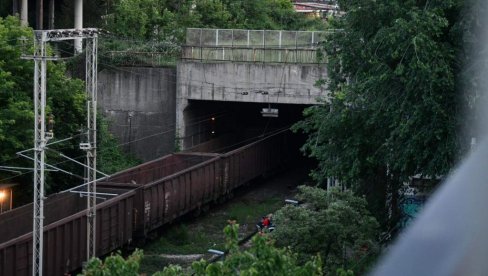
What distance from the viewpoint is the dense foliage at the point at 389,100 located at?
64.7 feet

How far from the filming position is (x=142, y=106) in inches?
1626

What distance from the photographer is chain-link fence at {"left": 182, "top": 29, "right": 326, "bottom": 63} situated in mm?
40156

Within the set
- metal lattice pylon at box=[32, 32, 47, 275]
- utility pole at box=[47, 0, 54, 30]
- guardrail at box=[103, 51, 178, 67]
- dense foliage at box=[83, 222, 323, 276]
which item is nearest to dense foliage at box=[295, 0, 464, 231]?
metal lattice pylon at box=[32, 32, 47, 275]

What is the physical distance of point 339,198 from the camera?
832 inches

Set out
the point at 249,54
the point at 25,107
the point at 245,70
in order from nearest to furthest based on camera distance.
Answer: the point at 25,107
the point at 245,70
the point at 249,54

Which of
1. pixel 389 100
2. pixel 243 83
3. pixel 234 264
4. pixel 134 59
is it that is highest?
pixel 389 100

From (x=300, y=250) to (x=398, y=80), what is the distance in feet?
14.8

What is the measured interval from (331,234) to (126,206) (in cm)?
869

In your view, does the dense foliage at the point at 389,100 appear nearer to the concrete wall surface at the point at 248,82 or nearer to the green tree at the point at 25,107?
the green tree at the point at 25,107

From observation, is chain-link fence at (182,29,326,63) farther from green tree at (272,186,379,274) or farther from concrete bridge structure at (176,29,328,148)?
green tree at (272,186,379,274)

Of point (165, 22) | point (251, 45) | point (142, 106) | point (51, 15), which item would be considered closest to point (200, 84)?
point (251, 45)

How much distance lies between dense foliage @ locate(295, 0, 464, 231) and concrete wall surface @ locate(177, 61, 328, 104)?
1590 centimetres

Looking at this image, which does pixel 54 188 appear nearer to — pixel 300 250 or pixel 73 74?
pixel 73 74

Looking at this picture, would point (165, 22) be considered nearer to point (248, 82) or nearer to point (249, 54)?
point (249, 54)
